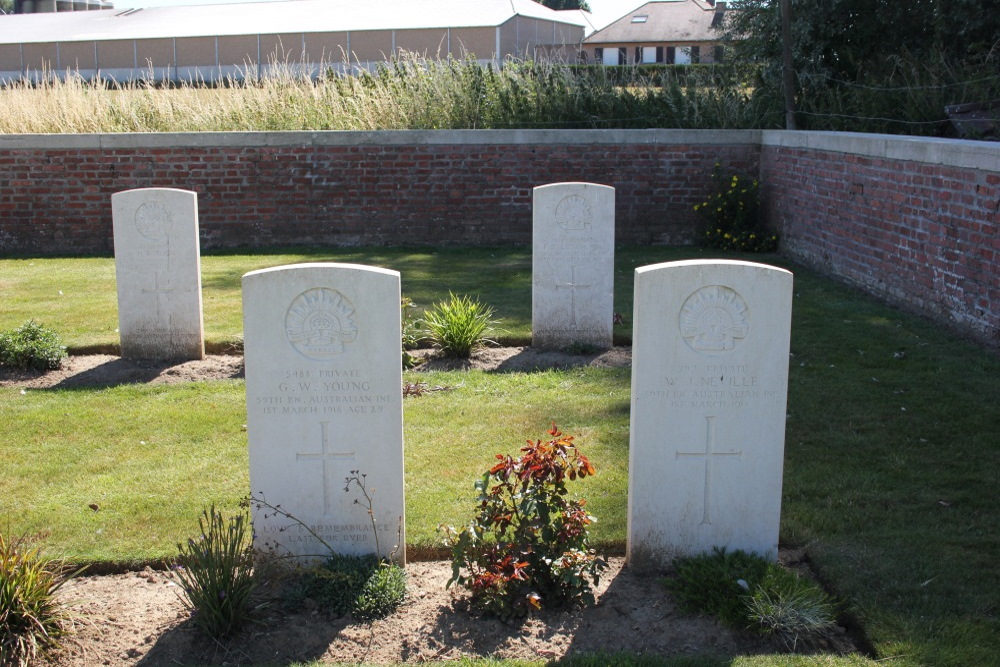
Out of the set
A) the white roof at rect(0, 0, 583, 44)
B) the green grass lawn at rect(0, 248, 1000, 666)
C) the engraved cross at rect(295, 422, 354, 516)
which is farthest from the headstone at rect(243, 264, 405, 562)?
the white roof at rect(0, 0, 583, 44)

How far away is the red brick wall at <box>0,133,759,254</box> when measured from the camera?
44.4 feet

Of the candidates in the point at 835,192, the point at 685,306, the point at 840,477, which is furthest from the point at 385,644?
the point at 835,192

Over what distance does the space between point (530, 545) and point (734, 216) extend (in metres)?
10.0

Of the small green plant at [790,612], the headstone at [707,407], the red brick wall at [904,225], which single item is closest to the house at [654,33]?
the red brick wall at [904,225]

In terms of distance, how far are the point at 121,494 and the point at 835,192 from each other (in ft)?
28.0

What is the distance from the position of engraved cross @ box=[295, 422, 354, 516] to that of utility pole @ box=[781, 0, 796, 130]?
1079 cm

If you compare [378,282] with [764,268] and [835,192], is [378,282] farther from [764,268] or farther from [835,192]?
[835,192]

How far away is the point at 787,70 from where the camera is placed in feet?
44.2

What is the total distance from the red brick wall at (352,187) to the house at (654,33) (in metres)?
30.9

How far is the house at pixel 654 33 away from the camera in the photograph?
4394 cm

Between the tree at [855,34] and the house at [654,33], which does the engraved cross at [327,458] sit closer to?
the tree at [855,34]

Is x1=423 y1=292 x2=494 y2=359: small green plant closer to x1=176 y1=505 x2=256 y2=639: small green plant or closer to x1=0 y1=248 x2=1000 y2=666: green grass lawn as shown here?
x1=0 y1=248 x2=1000 y2=666: green grass lawn

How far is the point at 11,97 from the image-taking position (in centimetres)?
1492

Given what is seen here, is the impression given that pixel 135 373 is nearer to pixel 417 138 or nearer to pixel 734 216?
pixel 417 138
